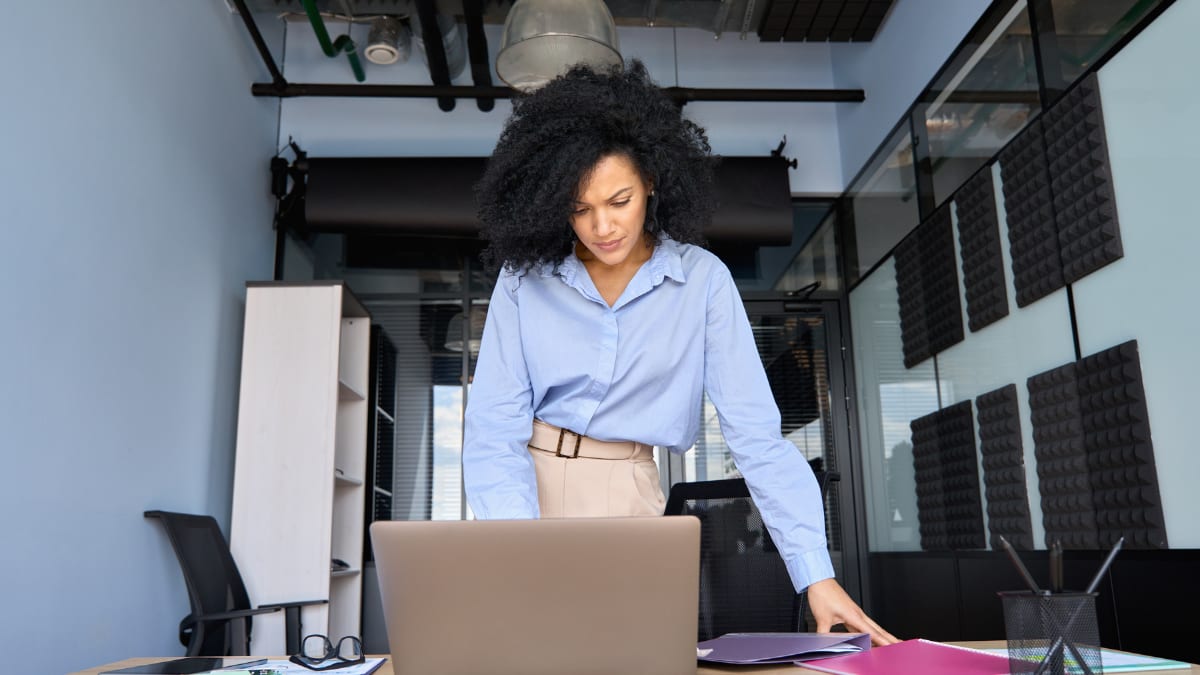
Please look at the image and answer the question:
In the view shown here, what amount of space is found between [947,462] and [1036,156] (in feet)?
4.65

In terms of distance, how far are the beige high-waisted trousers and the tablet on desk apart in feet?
1.70

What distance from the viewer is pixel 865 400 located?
5141 millimetres

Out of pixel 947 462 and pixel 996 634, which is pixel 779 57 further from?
pixel 996 634

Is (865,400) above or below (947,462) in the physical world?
above

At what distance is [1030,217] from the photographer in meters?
3.29

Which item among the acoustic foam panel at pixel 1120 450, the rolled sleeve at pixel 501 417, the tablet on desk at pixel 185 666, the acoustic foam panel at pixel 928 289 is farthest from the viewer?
the acoustic foam panel at pixel 928 289

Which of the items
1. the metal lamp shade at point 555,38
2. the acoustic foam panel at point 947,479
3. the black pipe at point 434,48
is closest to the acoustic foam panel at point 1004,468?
the acoustic foam panel at point 947,479

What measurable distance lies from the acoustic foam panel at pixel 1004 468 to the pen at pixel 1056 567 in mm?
2698

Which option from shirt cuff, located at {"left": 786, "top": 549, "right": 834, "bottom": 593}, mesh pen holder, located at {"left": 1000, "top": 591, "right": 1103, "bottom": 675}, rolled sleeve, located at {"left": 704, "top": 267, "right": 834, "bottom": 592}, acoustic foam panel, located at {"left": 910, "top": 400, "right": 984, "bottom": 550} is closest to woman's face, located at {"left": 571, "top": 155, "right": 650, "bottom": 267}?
rolled sleeve, located at {"left": 704, "top": 267, "right": 834, "bottom": 592}

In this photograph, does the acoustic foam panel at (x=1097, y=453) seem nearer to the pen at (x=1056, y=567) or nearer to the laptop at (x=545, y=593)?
the pen at (x=1056, y=567)

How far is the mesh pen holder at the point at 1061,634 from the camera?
83 centimetres

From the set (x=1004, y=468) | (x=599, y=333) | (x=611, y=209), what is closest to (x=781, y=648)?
(x=599, y=333)

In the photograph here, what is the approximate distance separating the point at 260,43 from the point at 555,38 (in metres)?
2.22

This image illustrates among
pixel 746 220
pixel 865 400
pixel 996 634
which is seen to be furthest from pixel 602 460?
pixel 865 400
